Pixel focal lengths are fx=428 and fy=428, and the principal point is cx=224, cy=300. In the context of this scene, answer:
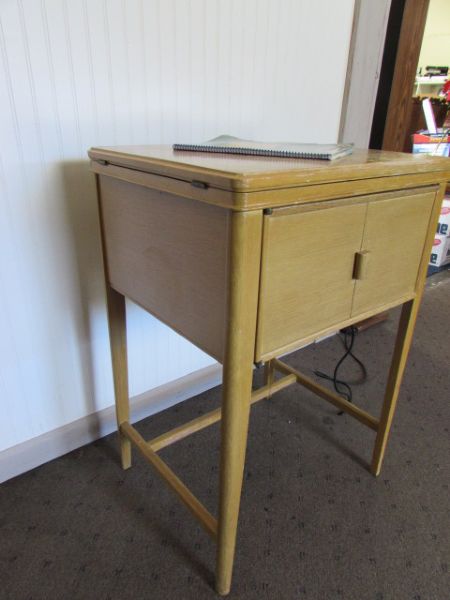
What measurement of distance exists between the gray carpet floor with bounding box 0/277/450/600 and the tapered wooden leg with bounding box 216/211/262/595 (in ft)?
0.60

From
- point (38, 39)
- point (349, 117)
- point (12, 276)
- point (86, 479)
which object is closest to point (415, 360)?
point (349, 117)

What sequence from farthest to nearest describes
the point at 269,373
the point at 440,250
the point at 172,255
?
the point at 440,250
the point at 269,373
the point at 172,255

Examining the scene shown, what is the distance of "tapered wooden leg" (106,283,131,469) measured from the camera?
2.98ft

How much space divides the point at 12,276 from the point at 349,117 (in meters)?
1.12

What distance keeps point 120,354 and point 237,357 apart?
0.46 metres

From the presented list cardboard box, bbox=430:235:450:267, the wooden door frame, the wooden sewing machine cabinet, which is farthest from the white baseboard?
cardboard box, bbox=430:235:450:267

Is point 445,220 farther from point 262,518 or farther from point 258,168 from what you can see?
point 258,168

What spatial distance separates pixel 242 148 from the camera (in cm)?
69

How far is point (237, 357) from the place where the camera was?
0.58 metres

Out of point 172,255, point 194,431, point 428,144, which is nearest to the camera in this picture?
point 172,255

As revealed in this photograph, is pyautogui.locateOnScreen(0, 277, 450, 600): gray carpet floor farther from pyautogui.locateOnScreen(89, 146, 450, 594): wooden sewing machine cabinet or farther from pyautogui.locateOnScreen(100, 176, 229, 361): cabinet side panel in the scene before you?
pyautogui.locateOnScreen(100, 176, 229, 361): cabinet side panel

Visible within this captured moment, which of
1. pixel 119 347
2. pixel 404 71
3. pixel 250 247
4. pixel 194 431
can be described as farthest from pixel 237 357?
pixel 404 71

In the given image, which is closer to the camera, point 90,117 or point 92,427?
point 90,117

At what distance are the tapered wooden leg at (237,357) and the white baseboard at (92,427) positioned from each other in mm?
526
